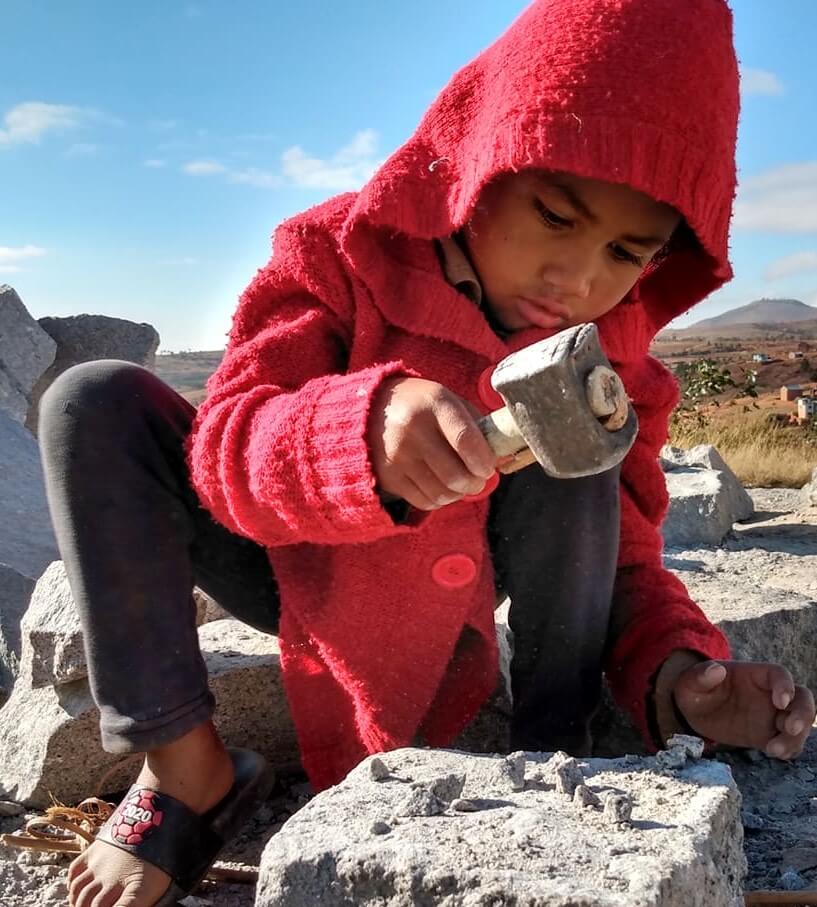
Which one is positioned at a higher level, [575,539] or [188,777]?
[575,539]

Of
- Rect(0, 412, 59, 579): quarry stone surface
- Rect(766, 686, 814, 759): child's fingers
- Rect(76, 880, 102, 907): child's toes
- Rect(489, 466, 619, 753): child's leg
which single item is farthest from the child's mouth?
Rect(0, 412, 59, 579): quarry stone surface

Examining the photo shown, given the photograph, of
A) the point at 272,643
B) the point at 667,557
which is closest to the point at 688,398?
the point at 667,557

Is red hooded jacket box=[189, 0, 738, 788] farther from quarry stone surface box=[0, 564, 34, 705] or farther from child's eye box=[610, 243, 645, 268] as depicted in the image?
quarry stone surface box=[0, 564, 34, 705]

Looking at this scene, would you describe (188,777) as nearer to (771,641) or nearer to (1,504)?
(771,641)

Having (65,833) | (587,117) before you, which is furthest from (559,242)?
(65,833)

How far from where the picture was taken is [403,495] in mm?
1362

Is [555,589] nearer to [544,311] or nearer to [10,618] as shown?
[544,311]

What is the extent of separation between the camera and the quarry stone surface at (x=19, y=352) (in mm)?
5953

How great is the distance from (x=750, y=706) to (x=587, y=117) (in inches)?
39.0

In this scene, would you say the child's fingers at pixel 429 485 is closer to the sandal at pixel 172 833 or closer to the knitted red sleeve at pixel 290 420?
the knitted red sleeve at pixel 290 420

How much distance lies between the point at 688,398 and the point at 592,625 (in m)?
8.23

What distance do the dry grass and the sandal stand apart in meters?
5.71

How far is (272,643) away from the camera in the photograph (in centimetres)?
223

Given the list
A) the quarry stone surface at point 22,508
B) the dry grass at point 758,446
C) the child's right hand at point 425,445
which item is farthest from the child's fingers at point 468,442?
the dry grass at point 758,446
